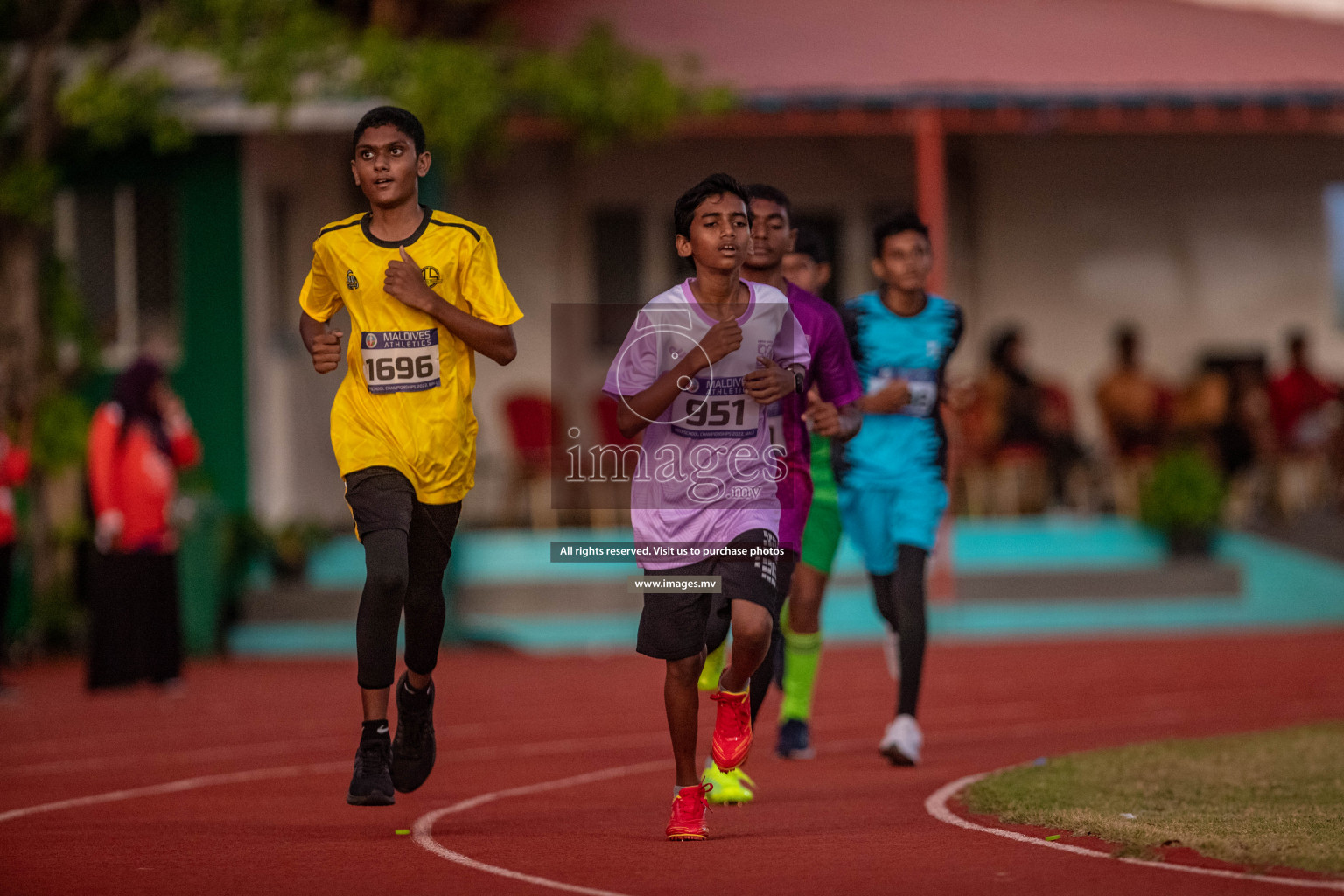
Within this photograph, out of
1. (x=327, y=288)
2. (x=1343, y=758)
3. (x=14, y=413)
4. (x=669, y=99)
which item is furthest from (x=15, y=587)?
(x=1343, y=758)

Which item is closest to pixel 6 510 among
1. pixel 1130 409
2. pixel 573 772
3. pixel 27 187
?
pixel 27 187

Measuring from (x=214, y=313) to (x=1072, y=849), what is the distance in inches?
530

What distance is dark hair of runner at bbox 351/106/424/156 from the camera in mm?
6992

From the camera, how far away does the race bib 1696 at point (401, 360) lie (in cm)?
693

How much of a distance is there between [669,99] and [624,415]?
10290mm

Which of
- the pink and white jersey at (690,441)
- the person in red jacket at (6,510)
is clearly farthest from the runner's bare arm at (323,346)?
the person in red jacket at (6,510)

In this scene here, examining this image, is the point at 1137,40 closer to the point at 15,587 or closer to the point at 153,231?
the point at 153,231

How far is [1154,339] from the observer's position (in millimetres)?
20969

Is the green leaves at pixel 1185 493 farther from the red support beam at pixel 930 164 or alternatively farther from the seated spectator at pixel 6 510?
the seated spectator at pixel 6 510

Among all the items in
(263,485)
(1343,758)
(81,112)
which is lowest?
(1343,758)

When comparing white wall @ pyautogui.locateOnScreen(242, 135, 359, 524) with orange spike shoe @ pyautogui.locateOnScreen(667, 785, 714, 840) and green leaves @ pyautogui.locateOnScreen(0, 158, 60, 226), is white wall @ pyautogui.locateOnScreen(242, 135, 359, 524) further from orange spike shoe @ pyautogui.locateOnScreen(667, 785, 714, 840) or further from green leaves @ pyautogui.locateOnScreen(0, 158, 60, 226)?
orange spike shoe @ pyautogui.locateOnScreen(667, 785, 714, 840)

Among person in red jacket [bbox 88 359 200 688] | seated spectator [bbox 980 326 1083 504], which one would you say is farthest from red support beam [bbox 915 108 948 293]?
person in red jacket [bbox 88 359 200 688]

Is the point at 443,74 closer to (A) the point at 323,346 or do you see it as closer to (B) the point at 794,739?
(B) the point at 794,739

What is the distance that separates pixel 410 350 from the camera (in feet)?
22.8
